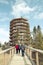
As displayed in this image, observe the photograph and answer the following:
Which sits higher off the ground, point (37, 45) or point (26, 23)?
point (26, 23)

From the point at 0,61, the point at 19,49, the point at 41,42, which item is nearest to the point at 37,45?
the point at 41,42

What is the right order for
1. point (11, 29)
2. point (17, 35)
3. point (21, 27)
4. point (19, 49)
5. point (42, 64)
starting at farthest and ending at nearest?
point (11, 29), point (21, 27), point (17, 35), point (19, 49), point (42, 64)

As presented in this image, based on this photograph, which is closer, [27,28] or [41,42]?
[41,42]

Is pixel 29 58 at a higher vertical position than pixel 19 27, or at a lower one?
lower

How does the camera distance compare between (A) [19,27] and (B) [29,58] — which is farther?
(A) [19,27]

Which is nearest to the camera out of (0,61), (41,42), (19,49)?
(0,61)

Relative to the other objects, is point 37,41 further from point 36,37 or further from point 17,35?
point 17,35

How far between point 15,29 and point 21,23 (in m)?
6.11

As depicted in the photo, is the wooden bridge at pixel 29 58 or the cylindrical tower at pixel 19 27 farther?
the cylindrical tower at pixel 19 27

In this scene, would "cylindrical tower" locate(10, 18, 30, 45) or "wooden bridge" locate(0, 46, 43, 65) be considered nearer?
"wooden bridge" locate(0, 46, 43, 65)

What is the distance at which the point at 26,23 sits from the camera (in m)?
137

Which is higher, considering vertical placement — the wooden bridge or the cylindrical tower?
the cylindrical tower

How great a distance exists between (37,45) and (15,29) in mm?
50139

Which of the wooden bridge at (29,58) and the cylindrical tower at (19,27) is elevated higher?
the cylindrical tower at (19,27)
